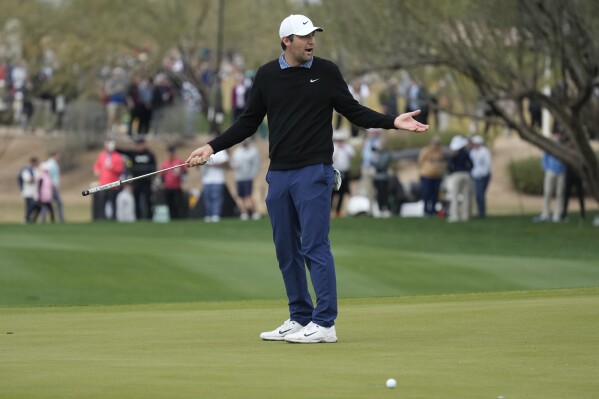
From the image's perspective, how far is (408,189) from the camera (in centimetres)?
3934

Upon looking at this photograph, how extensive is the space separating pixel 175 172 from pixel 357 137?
14070 millimetres

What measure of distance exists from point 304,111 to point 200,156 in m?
0.90

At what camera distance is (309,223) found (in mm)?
10312

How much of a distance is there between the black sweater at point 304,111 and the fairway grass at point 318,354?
1347 mm

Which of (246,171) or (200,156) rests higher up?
(246,171)

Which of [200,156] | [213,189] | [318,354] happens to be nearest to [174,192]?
[213,189]

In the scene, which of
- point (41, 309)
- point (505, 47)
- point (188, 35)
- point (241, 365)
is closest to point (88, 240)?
point (505, 47)

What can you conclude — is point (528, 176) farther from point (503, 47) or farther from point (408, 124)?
point (408, 124)

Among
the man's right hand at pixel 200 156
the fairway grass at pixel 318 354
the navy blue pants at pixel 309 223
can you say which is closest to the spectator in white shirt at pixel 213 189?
the fairway grass at pixel 318 354

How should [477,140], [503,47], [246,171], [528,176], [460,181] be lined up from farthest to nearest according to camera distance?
[528,176]
[246,171]
[477,140]
[460,181]
[503,47]

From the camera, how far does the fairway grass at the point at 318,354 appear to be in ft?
24.5

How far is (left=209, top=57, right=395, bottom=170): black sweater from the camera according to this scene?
34.1ft

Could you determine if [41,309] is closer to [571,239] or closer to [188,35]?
[571,239]

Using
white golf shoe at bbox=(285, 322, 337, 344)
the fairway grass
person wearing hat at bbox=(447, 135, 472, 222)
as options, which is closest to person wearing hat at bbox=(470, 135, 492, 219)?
person wearing hat at bbox=(447, 135, 472, 222)
